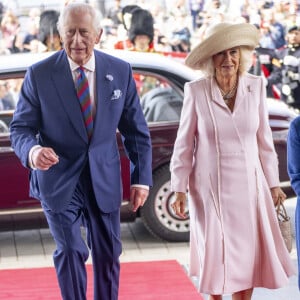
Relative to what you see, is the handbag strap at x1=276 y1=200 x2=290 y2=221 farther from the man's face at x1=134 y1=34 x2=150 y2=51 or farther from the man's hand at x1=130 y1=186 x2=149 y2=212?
the man's face at x1=134 y1=34 x2=150 y2=51

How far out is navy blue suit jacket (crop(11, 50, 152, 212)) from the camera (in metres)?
5.96

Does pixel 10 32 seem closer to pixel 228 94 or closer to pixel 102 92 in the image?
pixel 228 94

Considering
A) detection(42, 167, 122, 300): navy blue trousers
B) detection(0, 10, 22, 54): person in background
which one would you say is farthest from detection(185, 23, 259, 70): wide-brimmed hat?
detection(0, 10, 22, 54): person in background

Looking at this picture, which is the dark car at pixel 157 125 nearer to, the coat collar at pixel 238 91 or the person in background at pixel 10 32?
the coat collar at pixel 238 91

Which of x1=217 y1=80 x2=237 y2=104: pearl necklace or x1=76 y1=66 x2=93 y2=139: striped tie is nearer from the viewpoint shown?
x1=76 y1=66 x2=93 y2=139: striped tie

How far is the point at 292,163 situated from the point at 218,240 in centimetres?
78

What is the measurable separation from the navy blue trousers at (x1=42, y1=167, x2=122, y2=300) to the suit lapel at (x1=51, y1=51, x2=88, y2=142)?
248mm

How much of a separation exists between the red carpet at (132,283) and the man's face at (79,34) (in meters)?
2.00

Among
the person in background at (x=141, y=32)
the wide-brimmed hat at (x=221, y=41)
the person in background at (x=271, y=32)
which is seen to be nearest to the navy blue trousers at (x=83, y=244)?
the wide-brimmed hat at (x=221, y=41)

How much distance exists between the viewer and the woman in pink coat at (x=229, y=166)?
6.23 metres

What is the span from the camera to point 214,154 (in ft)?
20.4

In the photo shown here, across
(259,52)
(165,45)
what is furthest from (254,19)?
(259,52)

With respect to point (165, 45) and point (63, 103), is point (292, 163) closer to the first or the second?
point (63, 103)

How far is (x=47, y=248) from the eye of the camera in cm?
922
